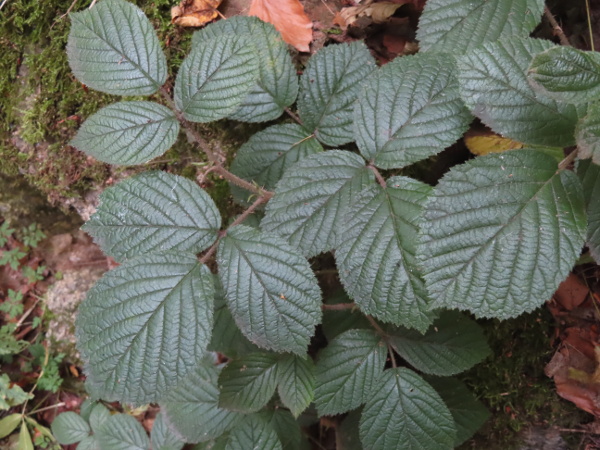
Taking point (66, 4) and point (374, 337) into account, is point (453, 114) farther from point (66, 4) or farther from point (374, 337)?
point (66, 4)

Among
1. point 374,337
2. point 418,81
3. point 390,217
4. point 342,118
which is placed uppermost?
point 418,81

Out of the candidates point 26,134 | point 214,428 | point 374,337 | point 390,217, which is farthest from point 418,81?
point 26,134

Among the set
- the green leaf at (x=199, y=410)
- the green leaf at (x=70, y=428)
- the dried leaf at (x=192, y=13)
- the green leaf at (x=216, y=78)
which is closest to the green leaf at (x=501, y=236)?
the green leaf at (x=216, y=78)

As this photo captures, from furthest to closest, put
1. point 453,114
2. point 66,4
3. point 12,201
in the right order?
point 12,201 → point 66,4 → point 453,114

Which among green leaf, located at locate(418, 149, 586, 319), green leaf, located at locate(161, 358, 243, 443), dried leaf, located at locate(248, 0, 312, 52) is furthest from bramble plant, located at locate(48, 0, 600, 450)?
dried leaf, located at locate(248, 0, 312, 52)

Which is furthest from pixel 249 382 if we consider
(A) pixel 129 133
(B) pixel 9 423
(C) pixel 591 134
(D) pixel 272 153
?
(B) pixel 9 423

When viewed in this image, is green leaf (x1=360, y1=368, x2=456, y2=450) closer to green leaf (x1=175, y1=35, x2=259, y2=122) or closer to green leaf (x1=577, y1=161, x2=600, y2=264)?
green leaf (x1=577, y1=161, x2=600, y2=264)

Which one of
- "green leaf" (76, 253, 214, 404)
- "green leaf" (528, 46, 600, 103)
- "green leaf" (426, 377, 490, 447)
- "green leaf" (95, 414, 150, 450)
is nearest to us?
"green leaf" (528, 46, 600, 103)
